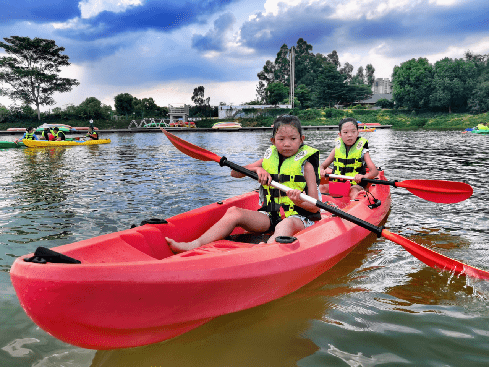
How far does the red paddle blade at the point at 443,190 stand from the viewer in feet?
12.5

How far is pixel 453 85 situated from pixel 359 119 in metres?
11.0

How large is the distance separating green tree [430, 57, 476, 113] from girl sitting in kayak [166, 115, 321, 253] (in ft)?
154

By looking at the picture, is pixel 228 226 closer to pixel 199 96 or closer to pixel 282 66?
pixel 199 96

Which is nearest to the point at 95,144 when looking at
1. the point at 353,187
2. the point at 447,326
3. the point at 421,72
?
the point at 353,187

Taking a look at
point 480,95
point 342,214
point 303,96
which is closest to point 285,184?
point 342,214

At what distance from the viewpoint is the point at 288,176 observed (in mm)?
3139

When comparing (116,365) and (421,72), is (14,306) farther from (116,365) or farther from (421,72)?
(421,72)

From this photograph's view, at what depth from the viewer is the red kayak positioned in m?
1.75

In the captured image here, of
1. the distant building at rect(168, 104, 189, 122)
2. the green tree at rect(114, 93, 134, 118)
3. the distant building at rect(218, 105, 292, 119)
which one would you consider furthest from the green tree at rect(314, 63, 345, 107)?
the green tree at rect(114, 93, 134, 118)

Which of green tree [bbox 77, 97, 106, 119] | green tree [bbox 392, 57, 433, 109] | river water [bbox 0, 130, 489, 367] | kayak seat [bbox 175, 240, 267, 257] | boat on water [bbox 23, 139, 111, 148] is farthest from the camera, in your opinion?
green tree [bbox 392, 57, 433, 109]

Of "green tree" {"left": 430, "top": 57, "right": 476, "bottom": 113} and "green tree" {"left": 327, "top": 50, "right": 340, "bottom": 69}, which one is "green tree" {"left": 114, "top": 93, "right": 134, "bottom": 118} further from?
"green tree" {"left": 327, "top": 50, "right": 340, "bottom": 69}

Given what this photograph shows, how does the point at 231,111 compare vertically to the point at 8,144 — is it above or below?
above

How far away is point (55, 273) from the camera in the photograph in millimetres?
1728

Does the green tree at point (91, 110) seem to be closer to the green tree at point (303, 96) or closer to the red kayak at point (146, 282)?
the green tree at point (303, 96)
